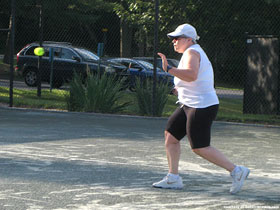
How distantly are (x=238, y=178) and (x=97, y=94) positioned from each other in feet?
32.7

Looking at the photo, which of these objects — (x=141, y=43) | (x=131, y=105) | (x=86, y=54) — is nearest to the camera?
(x=131, y=105)

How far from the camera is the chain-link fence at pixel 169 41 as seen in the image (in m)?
18.8

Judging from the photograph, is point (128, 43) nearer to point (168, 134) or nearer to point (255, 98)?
point (255, 98)

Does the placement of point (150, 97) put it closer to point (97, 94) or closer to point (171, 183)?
point (97, 94)

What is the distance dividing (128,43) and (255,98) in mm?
7528

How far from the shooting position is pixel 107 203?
22.4ft

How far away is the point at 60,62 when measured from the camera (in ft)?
90.0

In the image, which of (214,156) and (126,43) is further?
(126,43)

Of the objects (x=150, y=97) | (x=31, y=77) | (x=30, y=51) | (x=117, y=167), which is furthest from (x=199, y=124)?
(x=31, y=77)

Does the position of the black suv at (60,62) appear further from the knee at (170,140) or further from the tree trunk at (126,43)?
the knee at (170,140)

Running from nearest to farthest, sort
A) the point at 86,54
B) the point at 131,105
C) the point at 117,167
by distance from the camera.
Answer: the point at 117,167
the point at 131,105
the point at 86,54

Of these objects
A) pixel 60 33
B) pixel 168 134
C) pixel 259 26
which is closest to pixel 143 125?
pixel 168 134

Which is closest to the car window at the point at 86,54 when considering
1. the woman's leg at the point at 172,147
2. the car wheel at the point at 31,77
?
the car wheel at the point at 31,77

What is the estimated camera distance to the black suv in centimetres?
2692
